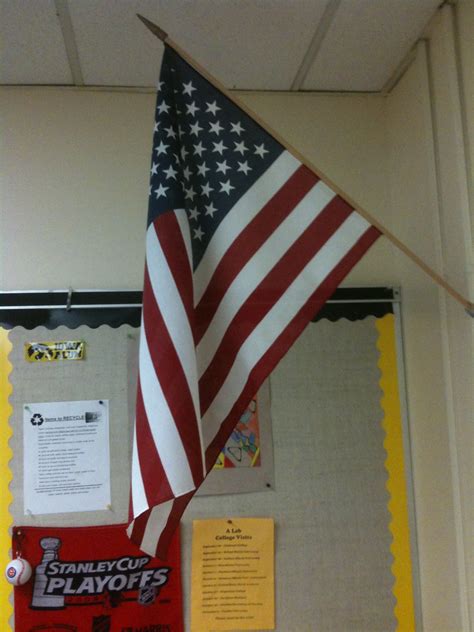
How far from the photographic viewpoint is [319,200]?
1.07 metres

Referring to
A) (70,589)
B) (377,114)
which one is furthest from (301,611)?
(377,114)

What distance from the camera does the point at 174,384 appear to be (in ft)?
3.14

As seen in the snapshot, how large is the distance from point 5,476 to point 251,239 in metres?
0.88

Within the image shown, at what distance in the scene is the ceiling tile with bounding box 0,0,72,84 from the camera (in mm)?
1296

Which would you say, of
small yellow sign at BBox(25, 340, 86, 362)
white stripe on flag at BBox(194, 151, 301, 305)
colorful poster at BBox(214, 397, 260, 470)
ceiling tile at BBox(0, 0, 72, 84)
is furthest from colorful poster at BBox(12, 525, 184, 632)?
ceiling tile at BBox(0, 0, 72, 84)

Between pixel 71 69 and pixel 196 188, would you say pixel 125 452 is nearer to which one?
pixel 196 188

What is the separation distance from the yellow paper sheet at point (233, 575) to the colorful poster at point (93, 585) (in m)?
0.05

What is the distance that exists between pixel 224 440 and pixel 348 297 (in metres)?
0.68

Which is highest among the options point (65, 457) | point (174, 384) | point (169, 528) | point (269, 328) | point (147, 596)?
point (269, 328)

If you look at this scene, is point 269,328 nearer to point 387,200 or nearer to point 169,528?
point 169,528

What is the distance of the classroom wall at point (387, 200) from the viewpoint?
1.26 meters

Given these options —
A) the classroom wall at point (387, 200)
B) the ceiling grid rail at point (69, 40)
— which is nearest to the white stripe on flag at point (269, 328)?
the classroom wall at point (387, 200)

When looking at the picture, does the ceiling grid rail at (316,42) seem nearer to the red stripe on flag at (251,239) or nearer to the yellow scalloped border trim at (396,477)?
the red stripe on flag at (251,239)

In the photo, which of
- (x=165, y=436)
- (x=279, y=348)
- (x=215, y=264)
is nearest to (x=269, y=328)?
(x=279, y=348)
